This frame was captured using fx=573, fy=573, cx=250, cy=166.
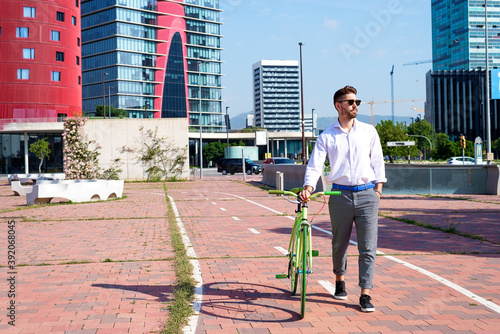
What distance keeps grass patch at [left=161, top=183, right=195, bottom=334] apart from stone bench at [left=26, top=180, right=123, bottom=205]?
36.8ft

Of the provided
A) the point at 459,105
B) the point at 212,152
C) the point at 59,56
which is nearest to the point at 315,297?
the point at 59,56

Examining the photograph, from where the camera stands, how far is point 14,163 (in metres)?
62.5

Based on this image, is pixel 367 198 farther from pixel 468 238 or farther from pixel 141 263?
pixel 468 238

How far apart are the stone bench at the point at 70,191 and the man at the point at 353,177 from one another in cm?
1574

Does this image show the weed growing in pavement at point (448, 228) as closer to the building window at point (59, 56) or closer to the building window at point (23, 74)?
the building window at point (23, 74)

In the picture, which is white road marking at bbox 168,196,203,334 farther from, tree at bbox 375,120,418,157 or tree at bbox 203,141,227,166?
tree at bbox 203,141,227,166

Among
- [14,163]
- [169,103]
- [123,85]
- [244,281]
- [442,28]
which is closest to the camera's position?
[244,281]

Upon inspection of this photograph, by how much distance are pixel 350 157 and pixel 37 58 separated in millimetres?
68018

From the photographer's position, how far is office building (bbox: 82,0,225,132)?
113438 mm

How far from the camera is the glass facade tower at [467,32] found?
129m

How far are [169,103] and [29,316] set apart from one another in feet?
386

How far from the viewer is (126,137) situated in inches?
1634

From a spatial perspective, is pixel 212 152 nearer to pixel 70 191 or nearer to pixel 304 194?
pixel 70 191

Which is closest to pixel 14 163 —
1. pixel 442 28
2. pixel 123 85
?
pixel 123 85
